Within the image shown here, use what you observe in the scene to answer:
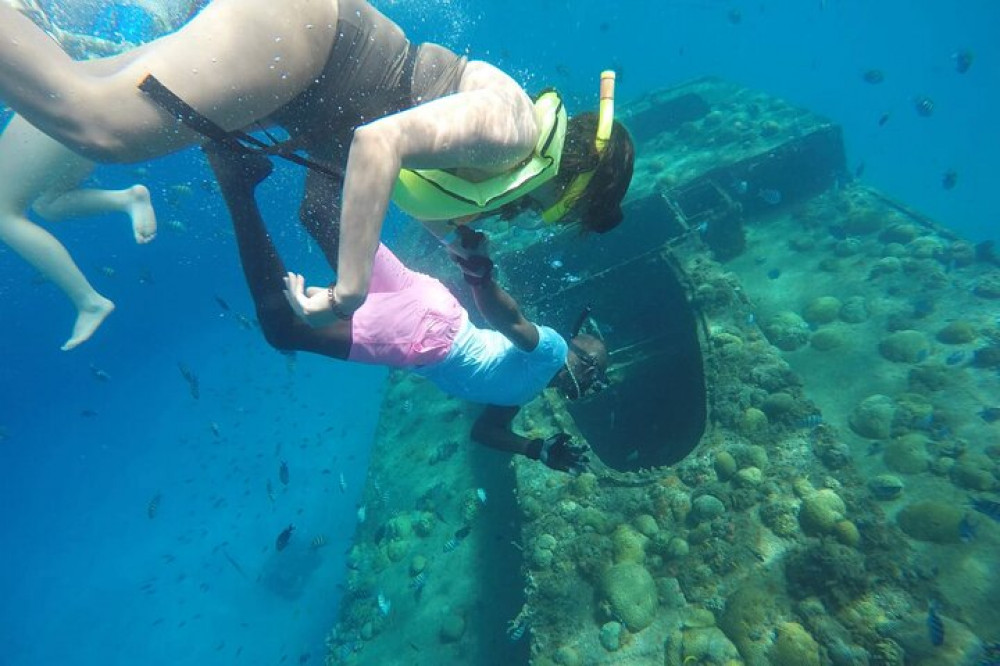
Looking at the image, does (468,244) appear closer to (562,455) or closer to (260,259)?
(260,259)

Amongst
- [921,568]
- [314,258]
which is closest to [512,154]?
[921,568]

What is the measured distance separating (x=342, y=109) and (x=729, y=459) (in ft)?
17.6

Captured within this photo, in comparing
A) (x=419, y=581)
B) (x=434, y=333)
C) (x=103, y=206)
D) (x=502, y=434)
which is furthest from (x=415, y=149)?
(x=419, y=581)

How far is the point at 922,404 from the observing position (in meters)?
6.62

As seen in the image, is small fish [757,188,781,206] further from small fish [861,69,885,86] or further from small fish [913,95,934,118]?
small fish [861,69,885,86]

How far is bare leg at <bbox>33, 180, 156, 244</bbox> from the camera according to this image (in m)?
3.22

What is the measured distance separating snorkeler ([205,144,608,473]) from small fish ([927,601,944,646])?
10.7 feet

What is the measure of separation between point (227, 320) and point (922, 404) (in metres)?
59.9

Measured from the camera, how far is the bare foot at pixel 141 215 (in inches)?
133

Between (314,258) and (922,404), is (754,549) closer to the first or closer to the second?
(922,404)

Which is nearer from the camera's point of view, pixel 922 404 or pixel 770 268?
pixel 922 404

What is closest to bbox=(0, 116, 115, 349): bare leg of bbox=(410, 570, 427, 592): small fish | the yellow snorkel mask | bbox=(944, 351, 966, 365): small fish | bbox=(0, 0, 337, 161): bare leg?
bbox=(0, 0, 337, 161): bare leg

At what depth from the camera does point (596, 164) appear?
7.49 feet

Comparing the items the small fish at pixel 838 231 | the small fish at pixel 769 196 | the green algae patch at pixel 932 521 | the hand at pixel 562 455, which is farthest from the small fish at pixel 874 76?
the hand at pixel 562 455
